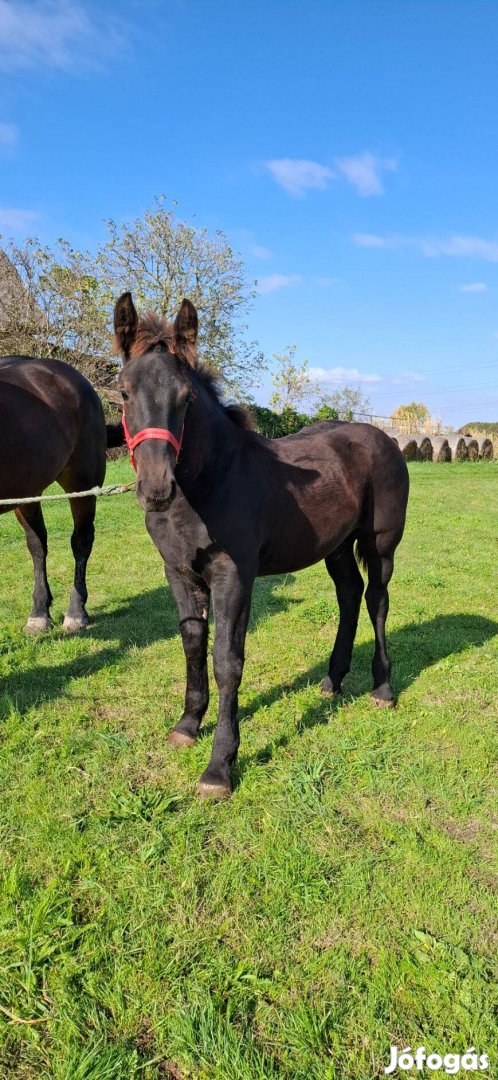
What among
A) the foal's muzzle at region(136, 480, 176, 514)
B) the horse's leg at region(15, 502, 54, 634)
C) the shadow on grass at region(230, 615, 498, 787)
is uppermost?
the foal's muzzle at region(136, 480, 176, 514)

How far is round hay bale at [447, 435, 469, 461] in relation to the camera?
31.5 meters

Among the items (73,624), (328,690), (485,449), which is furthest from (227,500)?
(485,449)

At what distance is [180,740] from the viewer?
11.8 ft

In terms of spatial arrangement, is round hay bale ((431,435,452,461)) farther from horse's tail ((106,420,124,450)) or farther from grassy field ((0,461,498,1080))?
grassy field ((0,461,498,1080))

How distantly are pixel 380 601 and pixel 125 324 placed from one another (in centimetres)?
275

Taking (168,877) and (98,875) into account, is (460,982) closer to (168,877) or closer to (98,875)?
(168,877)

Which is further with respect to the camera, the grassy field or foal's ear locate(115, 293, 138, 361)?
foal's ear locate(115, 293, 138, 361)

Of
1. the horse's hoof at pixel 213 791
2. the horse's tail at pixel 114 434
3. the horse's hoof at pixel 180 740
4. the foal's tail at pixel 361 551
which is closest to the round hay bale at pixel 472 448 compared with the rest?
the horse's tail at pixel 114 434

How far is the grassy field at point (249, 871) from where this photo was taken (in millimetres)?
1882

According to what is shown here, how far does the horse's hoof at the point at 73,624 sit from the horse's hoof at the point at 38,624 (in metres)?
0.15

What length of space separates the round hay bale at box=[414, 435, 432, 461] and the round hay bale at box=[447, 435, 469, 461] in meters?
1.73

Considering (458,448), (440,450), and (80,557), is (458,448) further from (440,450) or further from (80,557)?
(80,557)

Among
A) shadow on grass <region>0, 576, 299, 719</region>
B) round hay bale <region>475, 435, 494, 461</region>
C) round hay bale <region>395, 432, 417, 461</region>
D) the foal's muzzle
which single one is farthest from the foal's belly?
round hay bale <region>475, 435, 494, 461</region>

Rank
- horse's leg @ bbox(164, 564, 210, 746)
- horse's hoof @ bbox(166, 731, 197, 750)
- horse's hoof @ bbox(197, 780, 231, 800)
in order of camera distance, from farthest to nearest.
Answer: horse's hoof @ bbox(166, 731, 197, 750) < horse's leg @ bbox(164, 564, 210, 746) < horse's hoof @ bbox(197, 780, 231, 800)
